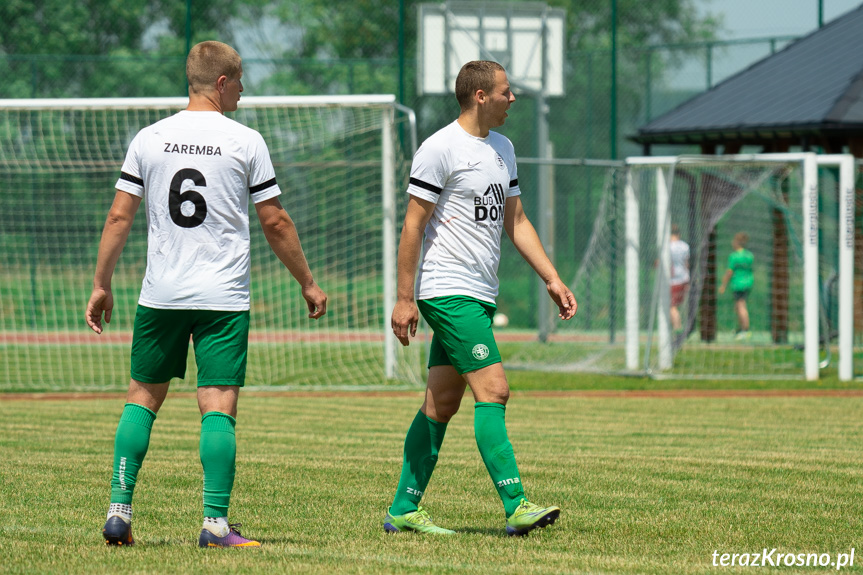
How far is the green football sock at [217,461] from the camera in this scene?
4.44 meters

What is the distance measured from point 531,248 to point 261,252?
11.1 metres

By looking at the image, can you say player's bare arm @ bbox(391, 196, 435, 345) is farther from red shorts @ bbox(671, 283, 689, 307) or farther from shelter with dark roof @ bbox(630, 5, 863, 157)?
shelter with dark roof @ bbox(630, 5, 863, 157)

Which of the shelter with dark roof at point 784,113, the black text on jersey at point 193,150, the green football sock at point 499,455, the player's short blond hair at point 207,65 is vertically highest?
the shelter with dark roof at point 784,113

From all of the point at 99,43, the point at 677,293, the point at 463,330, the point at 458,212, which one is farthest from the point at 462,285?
the point at 99,43

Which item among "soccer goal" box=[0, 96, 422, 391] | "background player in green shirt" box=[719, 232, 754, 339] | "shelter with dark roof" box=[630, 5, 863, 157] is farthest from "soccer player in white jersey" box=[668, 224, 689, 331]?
"soccer goal" box=[0, 96, 422, 391]

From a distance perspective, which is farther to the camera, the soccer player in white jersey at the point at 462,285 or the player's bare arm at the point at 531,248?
the player's bare arm at the point at 531,248

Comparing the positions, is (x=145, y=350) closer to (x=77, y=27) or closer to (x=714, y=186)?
(x=714, y=186)

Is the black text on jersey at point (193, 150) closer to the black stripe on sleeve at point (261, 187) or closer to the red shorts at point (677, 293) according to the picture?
the black stripe on sleeve at point (261, 187)

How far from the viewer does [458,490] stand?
611 cm

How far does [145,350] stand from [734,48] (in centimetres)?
2105

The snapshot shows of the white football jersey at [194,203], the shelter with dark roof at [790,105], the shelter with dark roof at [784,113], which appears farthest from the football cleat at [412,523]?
the shelter with dark roof at [790,105]

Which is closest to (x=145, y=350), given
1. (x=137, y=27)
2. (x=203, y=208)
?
(x=203, y=208)

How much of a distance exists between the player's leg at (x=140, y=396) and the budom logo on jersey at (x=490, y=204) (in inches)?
55.7

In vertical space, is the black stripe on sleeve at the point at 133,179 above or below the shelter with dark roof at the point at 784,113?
below
